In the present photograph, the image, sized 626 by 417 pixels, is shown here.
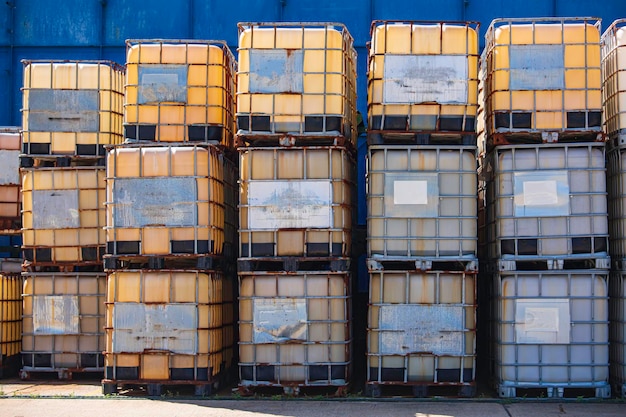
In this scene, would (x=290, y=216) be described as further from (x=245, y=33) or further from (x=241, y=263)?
(x=245, y=33)

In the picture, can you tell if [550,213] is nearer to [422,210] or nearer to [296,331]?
[422,210]

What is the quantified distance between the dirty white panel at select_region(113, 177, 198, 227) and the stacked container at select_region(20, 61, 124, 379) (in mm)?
1292

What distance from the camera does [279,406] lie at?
9.16 meters

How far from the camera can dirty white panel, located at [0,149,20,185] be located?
12453 millimetres

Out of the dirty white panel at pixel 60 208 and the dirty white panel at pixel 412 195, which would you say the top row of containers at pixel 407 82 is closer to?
the dirty white panel at pixel 412 195

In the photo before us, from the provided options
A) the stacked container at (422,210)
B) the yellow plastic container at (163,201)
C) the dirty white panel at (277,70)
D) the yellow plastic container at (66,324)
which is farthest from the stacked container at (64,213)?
the stacked container at (422,210)

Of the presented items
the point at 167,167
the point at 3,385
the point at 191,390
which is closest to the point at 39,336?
the point at 3,385

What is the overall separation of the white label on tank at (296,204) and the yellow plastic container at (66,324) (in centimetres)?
298

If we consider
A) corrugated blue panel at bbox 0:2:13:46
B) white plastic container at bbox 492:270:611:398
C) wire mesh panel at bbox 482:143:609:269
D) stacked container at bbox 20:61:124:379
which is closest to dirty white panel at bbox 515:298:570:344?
white plastic container at bbox 492:270:611:398

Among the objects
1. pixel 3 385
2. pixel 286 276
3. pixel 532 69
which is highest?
pixel 532 69

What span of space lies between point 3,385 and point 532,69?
877 cm

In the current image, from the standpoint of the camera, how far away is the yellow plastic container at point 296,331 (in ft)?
31.5

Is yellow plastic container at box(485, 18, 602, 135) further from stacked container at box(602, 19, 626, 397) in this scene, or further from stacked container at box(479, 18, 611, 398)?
stacked container at box(602, 19, 626, 397)

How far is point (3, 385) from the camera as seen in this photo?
35.2ft
